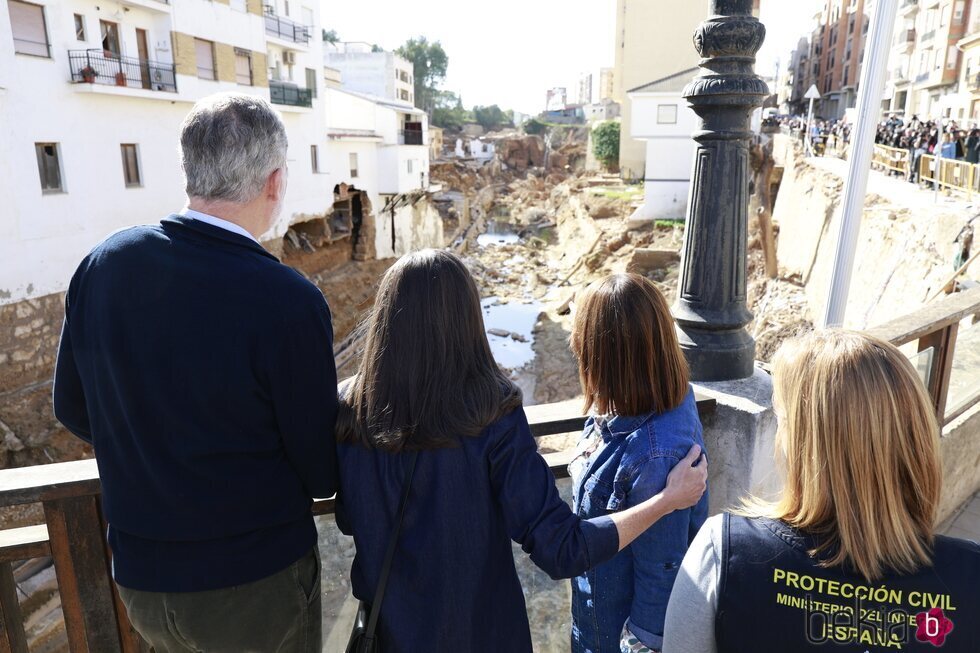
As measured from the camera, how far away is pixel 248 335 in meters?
1.51

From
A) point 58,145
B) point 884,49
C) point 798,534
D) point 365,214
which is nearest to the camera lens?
point 798,534

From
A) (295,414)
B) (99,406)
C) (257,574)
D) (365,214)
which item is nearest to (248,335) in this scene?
(295,414)

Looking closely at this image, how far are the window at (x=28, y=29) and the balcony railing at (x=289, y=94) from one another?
7.65m

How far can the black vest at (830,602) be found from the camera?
123 cm

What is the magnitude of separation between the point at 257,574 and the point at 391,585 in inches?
A: 13.0

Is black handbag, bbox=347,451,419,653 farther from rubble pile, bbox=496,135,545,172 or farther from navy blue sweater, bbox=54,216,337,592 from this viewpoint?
rubble pile, bbox=496,135,545,172

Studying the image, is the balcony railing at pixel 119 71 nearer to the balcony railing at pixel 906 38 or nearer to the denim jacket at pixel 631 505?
the denim jacket at pixel 631 505

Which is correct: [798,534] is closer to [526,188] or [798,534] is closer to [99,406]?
[99,406]

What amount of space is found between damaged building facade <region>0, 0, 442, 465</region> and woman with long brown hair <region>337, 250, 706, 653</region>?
1425 centimetres

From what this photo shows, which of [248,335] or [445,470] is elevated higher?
[248,335]

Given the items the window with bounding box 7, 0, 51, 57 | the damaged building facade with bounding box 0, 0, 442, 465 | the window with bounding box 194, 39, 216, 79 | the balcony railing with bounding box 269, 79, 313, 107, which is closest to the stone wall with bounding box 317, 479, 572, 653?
the damaged building facade with bounding box 0, 0, 442, 465

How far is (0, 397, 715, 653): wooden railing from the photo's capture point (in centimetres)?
192

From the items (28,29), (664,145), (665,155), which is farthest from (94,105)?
(664,145)

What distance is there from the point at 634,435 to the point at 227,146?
1.29 metres
